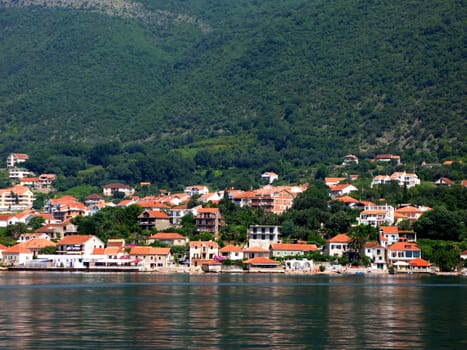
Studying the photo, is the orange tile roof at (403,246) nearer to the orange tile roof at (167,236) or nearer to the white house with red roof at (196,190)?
the orange tile roof at (167,236)

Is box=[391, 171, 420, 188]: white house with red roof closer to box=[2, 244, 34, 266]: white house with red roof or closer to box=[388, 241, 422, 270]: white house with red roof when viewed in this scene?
box=[388, 241, 422, 270]: white house with red roof

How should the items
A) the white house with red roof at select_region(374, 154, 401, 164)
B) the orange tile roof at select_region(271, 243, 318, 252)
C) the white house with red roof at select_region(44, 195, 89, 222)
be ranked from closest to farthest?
the orange tile roof at select_region(271, 243, 318, 252), the white house with red roof at select_region(44, 195, 89, 222), the white house with red roof at select_region(374, 154, 401, 164)

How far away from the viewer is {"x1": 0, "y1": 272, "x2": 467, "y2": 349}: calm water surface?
44844 millimetres

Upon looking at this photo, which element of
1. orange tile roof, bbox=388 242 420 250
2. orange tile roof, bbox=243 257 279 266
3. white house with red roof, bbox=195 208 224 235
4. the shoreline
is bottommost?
the shoreline

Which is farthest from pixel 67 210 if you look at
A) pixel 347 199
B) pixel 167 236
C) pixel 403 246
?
pixel 403 246

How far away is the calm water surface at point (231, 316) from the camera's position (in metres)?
44.8

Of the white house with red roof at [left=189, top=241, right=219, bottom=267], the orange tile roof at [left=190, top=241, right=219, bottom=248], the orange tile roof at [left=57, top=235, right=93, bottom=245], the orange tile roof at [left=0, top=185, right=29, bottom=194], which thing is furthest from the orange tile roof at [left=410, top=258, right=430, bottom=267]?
the orange tile roof at [left=0, top=185, right=29, bottom=194]

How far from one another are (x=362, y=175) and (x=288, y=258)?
69050 mm

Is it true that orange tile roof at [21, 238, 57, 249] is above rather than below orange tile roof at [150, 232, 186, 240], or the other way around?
below

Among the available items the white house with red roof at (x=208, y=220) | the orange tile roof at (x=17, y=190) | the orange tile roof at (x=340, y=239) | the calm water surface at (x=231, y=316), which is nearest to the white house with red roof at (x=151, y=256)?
the white house with red roof at (x=208, y=220)

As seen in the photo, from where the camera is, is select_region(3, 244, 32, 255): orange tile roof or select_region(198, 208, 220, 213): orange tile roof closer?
select_region(3, 244, 32, 255): orange tile roof

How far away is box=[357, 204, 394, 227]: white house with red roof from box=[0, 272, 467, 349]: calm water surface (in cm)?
4836

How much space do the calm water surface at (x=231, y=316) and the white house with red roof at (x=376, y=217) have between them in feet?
159

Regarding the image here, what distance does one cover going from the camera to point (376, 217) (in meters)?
136
